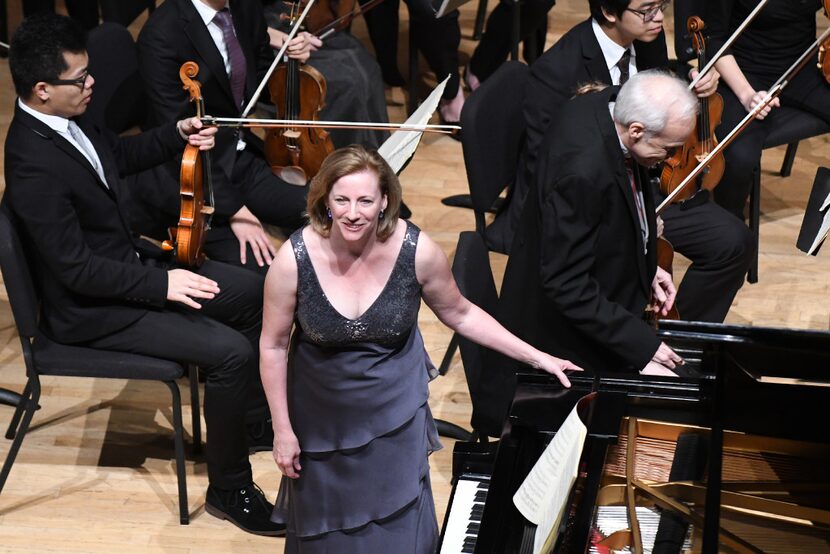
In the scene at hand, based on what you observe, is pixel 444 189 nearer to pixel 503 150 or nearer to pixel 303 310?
pixel 503 150

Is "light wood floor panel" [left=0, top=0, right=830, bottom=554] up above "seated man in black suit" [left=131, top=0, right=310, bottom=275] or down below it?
below

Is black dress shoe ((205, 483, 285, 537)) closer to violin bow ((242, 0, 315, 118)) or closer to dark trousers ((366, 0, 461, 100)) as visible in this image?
violin bow ((242, 0, 315, 118))

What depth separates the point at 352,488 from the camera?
2.55 metres

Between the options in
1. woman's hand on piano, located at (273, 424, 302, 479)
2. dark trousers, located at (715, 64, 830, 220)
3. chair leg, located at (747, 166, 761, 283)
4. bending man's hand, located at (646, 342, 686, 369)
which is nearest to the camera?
woman's hand on piano, located at (273, 424, 302, 479)

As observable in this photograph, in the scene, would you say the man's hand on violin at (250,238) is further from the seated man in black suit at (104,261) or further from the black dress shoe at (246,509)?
the black dress shoe at (246,509)

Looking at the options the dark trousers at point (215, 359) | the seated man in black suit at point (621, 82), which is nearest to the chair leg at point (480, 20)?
the seated man in black suit at point (621, 82)

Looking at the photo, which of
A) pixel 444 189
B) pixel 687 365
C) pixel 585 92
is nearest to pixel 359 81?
pixel 444 189

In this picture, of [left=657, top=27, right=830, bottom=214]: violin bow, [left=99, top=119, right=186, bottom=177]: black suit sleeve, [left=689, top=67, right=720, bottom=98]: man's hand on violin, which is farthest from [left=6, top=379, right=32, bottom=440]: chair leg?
[left=689, top=67, right=720, bottom=98]: man's hand on violin

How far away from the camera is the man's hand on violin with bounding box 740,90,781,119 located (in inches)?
154

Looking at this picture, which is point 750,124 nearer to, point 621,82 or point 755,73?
point 755,73

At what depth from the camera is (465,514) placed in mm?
2232

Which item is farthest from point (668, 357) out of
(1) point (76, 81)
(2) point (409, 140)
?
(1) point (76, 81)

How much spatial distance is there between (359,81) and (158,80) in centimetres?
118

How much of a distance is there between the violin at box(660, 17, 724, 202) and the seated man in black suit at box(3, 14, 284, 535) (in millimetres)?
1371
